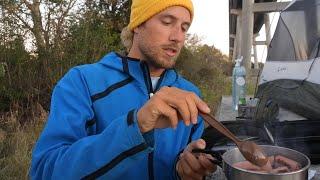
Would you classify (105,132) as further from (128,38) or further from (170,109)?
(128,38)

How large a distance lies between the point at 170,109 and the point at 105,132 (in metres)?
0.23

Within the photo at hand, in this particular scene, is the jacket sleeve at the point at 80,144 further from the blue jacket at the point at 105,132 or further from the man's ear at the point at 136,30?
the man's ear at the point at 136,30

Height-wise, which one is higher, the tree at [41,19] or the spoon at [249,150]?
the tree at [41,19]

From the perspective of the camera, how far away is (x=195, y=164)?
5.45ft

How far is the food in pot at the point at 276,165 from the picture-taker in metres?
1.30

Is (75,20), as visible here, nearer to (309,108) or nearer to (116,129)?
(309,108)

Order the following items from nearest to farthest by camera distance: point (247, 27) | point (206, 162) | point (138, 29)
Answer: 1. point (206, 162)
2. point (138, 29)
3. point (247, 27)

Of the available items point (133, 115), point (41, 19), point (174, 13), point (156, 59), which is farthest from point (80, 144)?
point (41, 19)

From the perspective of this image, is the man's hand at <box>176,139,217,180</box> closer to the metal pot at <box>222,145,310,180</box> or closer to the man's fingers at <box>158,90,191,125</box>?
the metal pot at <box>222,145,310,180</box>

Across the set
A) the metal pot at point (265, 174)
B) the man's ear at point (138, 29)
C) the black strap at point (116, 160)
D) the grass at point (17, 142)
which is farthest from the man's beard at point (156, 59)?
the grass at point (17, 142)

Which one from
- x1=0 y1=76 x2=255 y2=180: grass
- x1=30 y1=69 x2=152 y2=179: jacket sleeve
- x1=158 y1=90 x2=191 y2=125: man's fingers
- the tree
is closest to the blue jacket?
x1=30 y1=69 x2=152 y2=179: jacket sleeve

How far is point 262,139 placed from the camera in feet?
7.34

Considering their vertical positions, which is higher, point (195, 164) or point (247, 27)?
point (247, 27)

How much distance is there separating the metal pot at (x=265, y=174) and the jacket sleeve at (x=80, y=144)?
272 millimetres
